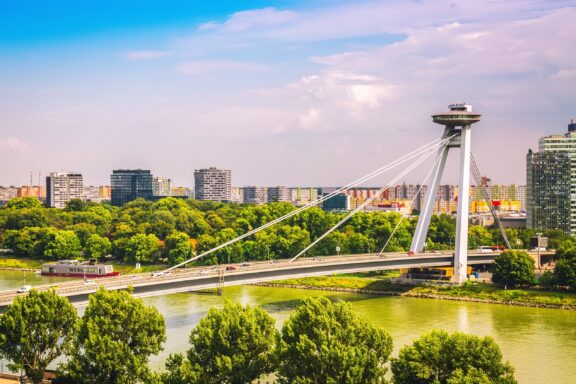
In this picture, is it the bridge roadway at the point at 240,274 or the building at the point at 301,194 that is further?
the building at the point at 301,194

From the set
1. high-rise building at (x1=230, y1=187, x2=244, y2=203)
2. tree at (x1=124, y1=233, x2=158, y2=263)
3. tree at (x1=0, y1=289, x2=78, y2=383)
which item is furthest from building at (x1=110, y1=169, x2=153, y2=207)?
tree at (x1=0, y1=289, x2=78, y2=383)

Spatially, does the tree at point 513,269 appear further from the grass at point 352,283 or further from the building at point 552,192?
the building at point 552,192

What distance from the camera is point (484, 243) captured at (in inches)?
1724

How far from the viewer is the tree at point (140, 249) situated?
42938mm

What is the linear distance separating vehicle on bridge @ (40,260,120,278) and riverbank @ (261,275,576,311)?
834cm

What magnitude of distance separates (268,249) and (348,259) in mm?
9819

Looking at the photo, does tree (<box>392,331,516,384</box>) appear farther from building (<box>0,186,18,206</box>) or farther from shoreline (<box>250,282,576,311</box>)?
building (<box>0,186,18,206</box>)

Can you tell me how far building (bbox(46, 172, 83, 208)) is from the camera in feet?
322

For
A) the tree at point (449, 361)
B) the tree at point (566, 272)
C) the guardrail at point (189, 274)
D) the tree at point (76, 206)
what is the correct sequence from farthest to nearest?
the tree at point (76, 206), the tree at point (566, 272), the guardrail at point (189, 274), the tree at point (449, 361)

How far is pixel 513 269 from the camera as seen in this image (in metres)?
31.6

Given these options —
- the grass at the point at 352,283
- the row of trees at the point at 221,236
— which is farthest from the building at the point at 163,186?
the grass at the point at 352,283

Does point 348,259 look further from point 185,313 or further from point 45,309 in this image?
point 45,309

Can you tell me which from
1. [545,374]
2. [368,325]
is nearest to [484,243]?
[545,374]

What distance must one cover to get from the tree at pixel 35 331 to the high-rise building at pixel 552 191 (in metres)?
38.8
